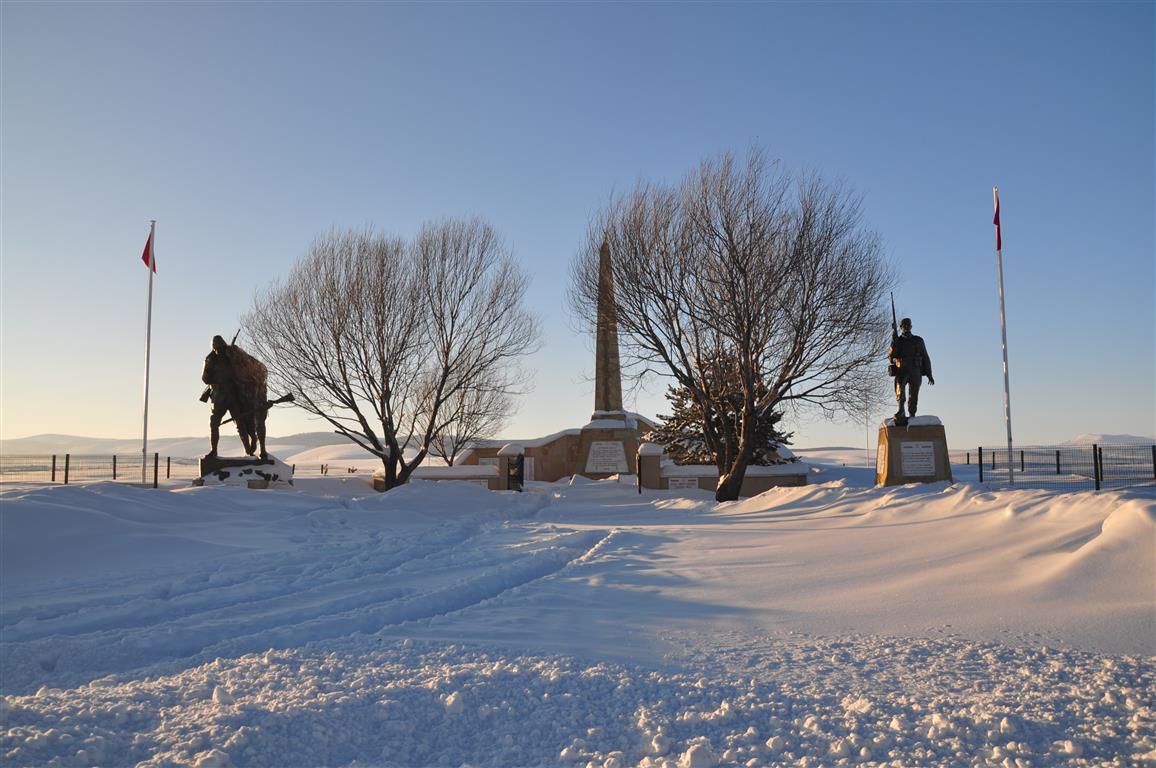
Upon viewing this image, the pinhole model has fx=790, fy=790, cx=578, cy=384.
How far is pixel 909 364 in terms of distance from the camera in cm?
1638

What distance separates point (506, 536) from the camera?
41.9 ft

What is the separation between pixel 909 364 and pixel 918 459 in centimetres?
197

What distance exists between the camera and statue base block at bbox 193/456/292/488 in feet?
68.4

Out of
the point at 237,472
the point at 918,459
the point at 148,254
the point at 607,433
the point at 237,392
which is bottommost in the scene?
the point at 237,472

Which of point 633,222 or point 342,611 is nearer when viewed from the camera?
point 342,611

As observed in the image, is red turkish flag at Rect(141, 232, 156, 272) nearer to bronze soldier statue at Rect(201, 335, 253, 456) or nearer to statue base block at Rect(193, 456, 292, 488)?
bronze soldier statue at Rect(201, 335, 253, 456)

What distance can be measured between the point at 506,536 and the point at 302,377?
571 inches

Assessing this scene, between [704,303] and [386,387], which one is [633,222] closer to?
[704,303]

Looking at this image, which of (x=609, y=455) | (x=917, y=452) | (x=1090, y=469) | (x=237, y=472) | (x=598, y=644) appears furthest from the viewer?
(x=609, y=455)

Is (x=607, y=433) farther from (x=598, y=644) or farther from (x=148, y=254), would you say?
(x=598, y=644)

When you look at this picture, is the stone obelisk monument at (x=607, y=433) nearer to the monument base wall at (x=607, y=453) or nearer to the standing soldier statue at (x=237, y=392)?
the monument base wall at (x=607, y=453)

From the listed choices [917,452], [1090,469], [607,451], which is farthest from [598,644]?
[1090,469]

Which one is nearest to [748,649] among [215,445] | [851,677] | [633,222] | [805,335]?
[851,677]

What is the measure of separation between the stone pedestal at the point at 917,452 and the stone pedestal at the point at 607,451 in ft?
54.8
